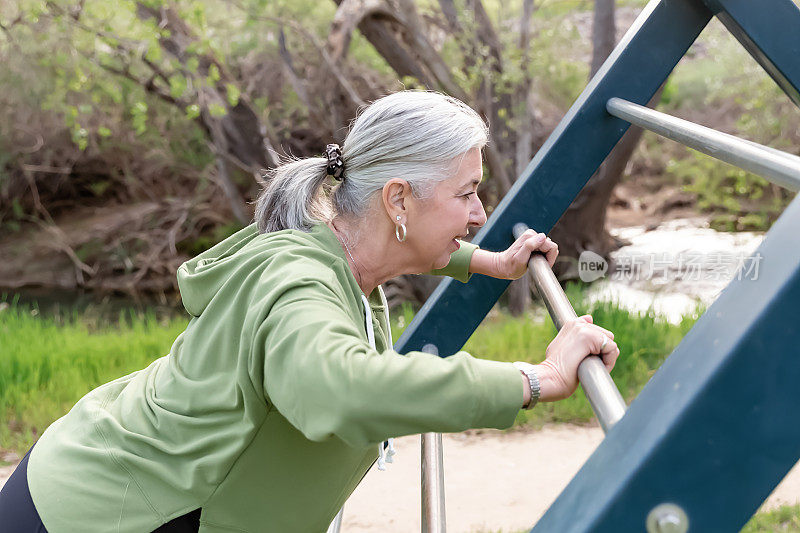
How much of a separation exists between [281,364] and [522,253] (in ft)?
2.94

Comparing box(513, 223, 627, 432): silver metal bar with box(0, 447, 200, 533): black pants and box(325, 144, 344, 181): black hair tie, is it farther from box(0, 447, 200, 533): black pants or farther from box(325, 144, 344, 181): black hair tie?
box(0, 447, 200, 533): black pants

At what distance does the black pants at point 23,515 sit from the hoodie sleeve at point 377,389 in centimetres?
48

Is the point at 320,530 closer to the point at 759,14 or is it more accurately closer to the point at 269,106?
the point at 759,14

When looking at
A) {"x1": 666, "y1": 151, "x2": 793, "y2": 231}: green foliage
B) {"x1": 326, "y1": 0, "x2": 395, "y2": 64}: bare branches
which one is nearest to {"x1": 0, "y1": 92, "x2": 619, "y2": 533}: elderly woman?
{"x1": 326, "y1": 0, "x2": 395, "y2": 64}: bare branches

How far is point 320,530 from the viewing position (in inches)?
61.1

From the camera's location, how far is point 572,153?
6.30 feet

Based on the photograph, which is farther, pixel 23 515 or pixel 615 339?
pixel 615 339

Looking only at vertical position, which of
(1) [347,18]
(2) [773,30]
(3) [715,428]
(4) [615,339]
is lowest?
(4) [615,339]

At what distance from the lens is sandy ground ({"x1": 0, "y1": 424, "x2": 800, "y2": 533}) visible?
2.95 meters

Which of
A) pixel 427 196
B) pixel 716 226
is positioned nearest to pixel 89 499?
pixel 427 196

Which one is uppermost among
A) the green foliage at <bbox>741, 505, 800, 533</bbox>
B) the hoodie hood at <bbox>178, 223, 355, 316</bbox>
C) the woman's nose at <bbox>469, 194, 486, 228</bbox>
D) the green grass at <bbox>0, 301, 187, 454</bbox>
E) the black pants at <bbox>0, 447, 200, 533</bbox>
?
the woman's nose at <bbox>469, 194, 486, 228</bbox>

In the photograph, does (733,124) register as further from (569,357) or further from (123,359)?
(569,357)

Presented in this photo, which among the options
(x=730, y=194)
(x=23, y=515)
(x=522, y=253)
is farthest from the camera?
(x=730, y=194)

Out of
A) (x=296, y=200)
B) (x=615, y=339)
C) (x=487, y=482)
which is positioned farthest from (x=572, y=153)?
(x=615, y=339)
